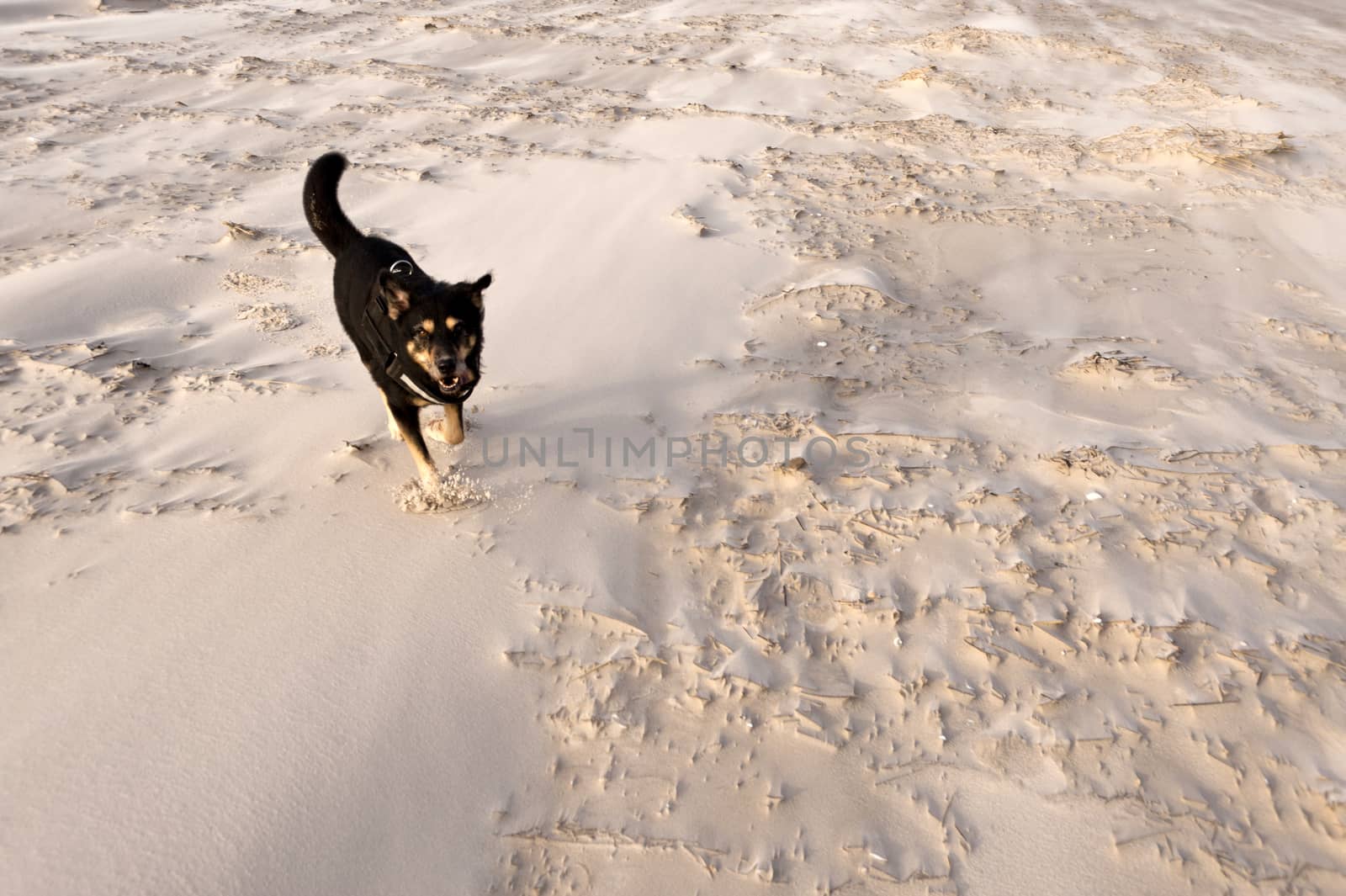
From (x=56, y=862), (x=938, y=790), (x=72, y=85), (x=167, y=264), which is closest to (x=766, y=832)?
(x=938, y=790)

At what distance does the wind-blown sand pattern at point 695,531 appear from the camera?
7.03 ft

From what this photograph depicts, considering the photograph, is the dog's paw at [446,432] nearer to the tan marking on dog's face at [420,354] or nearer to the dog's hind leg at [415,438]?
the dog's hind leg at [415,438]

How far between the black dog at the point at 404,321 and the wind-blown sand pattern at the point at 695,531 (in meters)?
0.39

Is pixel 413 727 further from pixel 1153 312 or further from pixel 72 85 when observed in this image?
pixel 72 85

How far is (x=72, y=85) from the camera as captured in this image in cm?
794

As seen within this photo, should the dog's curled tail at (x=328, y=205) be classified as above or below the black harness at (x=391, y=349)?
above

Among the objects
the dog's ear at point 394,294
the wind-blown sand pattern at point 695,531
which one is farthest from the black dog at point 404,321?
the wind-blown sand pattern at point 695,531

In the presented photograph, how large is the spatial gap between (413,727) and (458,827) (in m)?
0.36

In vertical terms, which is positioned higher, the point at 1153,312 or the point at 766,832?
the point at 1153,312

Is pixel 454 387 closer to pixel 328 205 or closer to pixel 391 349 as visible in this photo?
pixel 391 349

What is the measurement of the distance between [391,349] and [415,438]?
373mm

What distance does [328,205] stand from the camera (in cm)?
353

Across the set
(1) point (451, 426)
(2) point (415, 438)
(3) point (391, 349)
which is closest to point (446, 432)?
(1) point (451, 426)

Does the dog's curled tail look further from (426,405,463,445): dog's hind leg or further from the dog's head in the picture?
(426,405,463,445): dog's hind leg
